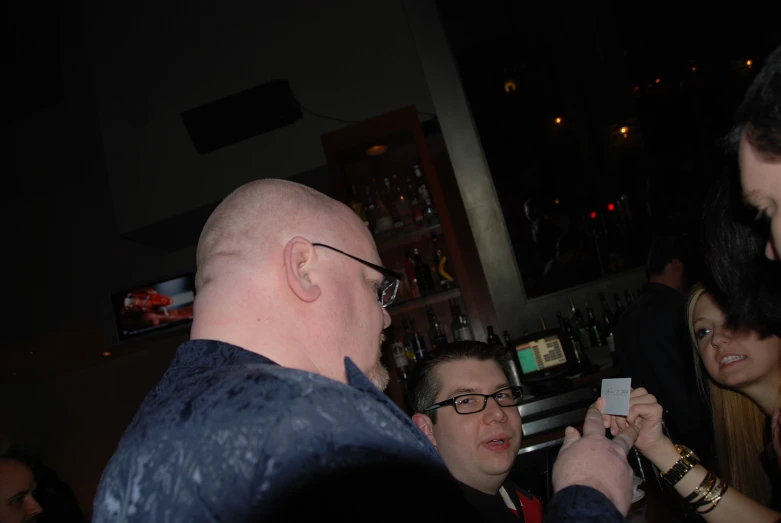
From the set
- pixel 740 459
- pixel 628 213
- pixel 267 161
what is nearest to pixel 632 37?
pixel 628 213

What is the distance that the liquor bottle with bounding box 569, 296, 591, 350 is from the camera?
372 cm

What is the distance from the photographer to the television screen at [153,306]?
486 centimetres

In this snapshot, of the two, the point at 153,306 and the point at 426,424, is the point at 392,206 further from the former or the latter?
the point at 153,306

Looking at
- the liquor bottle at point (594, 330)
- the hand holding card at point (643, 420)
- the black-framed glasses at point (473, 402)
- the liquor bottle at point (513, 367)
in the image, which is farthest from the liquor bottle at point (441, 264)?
the hand holding card at point (643, 420)

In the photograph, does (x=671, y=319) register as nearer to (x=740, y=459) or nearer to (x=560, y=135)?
(x=740, y=459)

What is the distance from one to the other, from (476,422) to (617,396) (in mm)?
520

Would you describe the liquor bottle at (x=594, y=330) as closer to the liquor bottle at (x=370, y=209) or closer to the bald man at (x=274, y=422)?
the liquor bottle at (x=370, y=209)

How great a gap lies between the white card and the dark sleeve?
0.56 metres

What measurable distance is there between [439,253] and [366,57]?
159cm

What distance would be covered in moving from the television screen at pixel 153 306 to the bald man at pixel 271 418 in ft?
13.7

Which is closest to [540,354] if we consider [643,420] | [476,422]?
[476,422]

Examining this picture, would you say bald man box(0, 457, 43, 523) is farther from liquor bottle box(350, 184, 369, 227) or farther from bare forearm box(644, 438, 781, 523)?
bare forearm box(644, 438, 781, 523)

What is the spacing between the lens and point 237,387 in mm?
698

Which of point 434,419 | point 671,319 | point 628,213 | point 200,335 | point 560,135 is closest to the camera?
point 200,335
